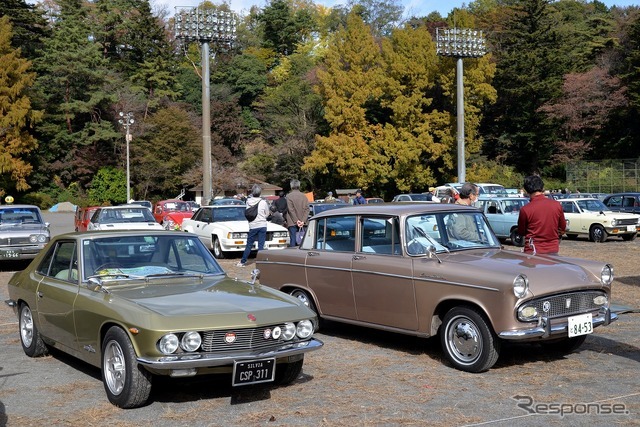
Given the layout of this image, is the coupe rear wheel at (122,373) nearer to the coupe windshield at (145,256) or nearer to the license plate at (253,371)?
the license plate at (253,371)

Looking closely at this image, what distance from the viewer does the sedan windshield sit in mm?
8064

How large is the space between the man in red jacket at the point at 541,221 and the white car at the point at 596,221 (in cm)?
1676

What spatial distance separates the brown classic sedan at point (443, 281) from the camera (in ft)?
22.9

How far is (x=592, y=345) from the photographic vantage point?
27.7ft

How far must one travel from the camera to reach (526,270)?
7168 mm

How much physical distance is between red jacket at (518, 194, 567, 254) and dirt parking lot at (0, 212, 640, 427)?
1.35 metres

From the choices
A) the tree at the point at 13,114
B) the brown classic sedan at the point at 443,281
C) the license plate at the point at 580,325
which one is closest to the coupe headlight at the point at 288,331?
the brown classic sedan at the point at 443,281

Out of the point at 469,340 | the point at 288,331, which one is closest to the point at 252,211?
the point at 469,340

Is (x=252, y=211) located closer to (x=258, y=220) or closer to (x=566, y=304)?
(x=258, y=220)

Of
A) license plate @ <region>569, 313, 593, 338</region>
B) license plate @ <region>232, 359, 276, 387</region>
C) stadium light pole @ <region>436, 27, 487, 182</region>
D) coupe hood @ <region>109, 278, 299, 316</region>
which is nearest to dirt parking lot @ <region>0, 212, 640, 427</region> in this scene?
license plate @ <region>232, 359, 276, 387</region>

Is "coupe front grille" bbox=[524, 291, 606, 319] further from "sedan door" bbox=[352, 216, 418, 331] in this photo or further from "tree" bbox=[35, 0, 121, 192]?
"tree" bbox=[35, 0, 121, 192]

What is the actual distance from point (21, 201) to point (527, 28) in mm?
44376

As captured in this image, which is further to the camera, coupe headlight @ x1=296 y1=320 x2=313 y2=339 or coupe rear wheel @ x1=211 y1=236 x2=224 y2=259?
coupe rear wheel @ x1=211 y1=236 x2=224 y2=259

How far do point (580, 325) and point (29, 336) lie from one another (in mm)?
6052
